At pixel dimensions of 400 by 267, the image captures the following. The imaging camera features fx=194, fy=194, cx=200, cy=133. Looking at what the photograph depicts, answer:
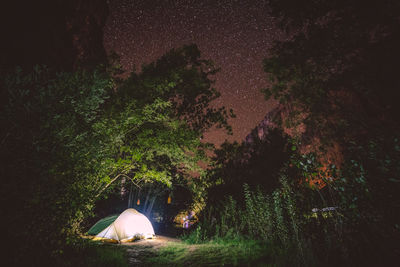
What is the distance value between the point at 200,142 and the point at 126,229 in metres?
6.99

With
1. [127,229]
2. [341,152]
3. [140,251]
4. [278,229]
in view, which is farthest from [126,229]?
[341,152]

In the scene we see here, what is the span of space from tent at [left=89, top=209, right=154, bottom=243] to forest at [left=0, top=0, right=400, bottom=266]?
2.58 metres

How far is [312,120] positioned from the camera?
902 cm

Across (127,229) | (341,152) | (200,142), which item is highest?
(200,142)

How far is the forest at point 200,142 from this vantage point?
10.4ft

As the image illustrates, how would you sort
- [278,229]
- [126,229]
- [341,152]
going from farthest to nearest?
[126,229] → [278,229] → [341,152]

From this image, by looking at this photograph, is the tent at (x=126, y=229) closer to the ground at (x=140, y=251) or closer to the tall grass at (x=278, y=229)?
the ground at (x=140, y=251)

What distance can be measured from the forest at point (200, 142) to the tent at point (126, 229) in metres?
2.58

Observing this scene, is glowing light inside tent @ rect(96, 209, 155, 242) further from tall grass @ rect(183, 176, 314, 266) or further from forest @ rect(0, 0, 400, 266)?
tall grass @ rect(183, 176, 314, 266)

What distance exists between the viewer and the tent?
11.0 metres

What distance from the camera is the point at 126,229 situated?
11.7m

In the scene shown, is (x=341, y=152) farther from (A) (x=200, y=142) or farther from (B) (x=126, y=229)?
(B) (x=126, y=229)

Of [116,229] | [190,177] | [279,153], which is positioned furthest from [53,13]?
[279,153]

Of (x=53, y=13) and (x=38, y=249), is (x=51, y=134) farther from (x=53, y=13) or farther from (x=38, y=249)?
(x=53, y=13)
